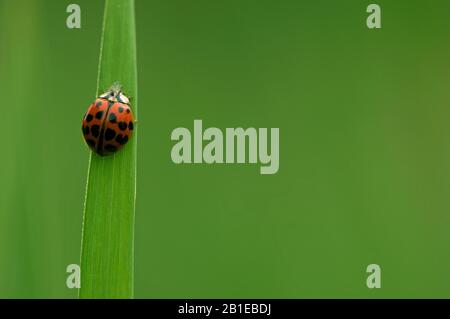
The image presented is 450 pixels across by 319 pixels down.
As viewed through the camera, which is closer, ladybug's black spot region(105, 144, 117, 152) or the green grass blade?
the green grass blade

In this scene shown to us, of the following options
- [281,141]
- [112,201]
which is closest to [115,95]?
[112,201]

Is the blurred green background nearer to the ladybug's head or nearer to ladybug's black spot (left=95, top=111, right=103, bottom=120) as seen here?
ladybug's black spot (left=95, top=111, right=103, bottom=120)

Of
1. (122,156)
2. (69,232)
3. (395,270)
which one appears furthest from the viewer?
(395,270)

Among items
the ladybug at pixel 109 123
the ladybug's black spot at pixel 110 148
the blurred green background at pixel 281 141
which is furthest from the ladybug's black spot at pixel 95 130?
the blurred green background at pixel 281 141

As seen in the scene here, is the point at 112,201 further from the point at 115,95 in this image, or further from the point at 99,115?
the point at 99,115

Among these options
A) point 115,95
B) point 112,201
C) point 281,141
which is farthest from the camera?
point 281,141

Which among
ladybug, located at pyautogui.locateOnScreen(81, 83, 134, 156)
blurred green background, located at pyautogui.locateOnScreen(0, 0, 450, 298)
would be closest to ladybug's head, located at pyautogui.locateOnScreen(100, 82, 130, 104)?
ladybug, located at pyautogui.locateOnScreen(81, 83, 134, 156)

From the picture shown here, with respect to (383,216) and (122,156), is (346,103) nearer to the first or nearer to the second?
(383,216)

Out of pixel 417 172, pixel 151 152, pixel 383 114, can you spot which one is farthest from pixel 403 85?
pixel 151 152
